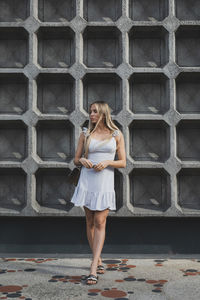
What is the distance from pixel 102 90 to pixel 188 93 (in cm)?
87

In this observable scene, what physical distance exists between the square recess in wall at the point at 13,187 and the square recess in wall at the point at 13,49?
108 cm

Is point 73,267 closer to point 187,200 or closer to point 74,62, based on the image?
point 187,200

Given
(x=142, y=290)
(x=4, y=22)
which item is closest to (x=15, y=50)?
(x=4, y=22)

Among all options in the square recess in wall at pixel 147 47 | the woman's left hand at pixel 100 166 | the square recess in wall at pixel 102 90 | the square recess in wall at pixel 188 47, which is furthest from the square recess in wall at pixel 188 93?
the woman's left hand at pixel 100 166

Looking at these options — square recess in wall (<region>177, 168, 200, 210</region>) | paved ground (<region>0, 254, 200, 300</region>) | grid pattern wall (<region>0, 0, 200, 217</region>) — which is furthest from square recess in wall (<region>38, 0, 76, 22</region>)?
paved ground (<region>0, 254, 200, 300</region>)

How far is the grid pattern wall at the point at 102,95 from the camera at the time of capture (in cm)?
326

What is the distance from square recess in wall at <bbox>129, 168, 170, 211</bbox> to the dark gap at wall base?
0.16 m

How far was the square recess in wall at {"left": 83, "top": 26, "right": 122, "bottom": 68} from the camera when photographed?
339cm

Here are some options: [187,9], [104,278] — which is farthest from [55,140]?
[187,9]

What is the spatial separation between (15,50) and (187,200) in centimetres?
230

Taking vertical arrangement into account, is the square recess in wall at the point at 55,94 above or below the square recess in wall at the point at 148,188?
above

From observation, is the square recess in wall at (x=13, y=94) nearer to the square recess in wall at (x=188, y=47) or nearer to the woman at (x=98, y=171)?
the woman at (x=98, y=171)

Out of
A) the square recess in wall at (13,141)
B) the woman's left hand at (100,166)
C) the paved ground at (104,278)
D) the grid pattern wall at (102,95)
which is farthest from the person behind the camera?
the square recess in wall at (13,141)

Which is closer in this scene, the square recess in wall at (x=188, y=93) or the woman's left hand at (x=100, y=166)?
the woman's left hand at (x=100, y=166)
